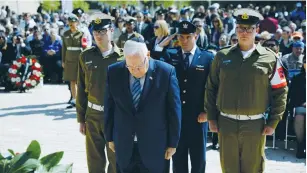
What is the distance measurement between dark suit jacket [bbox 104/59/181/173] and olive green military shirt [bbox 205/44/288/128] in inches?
24.3

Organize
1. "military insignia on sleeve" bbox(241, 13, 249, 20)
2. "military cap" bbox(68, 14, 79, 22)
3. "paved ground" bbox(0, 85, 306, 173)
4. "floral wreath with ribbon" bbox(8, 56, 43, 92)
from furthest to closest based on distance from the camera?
1. "floral wreath with ribbon" bbox(8, 56, 43, 92)
2. "military cap" bbox(68, 14, 79, 22)
3. "paved ground" bbox(0, 85, 306, 173)
4. "military insignia on sleeve" bbox(241, 13, 249, 20)

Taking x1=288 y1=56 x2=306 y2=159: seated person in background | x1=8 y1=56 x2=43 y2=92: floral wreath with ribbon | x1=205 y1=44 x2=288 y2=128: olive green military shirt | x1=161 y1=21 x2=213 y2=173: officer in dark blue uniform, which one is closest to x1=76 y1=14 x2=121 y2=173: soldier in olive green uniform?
x1=161 y1=21 x2=213 y2=173: officer in dark blue uniform

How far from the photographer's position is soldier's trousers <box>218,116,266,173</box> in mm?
4504

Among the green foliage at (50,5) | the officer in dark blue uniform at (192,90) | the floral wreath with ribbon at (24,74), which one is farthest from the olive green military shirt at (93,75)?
the green foliage at (50,5)

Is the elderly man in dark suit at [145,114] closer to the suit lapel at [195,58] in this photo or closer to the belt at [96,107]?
the belt at [96,107]

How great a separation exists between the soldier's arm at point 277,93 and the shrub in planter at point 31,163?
1812 mm

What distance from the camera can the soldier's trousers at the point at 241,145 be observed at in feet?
14.8

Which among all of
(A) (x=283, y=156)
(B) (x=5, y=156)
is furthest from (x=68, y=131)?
(B) (x=5, y=156)

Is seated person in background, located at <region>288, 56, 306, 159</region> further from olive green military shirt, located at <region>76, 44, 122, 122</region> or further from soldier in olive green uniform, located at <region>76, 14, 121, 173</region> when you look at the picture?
olive green military shirt, located at <region>76, 44, 122, 122</region>

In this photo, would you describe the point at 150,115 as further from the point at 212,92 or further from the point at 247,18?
the point at 247,18

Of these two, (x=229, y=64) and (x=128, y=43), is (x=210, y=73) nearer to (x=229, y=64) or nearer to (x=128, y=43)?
(x=229, y=64)

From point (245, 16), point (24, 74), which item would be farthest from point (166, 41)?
point (24, 74)

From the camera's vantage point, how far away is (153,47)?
26.4 ft

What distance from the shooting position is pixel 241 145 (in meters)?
4.57
